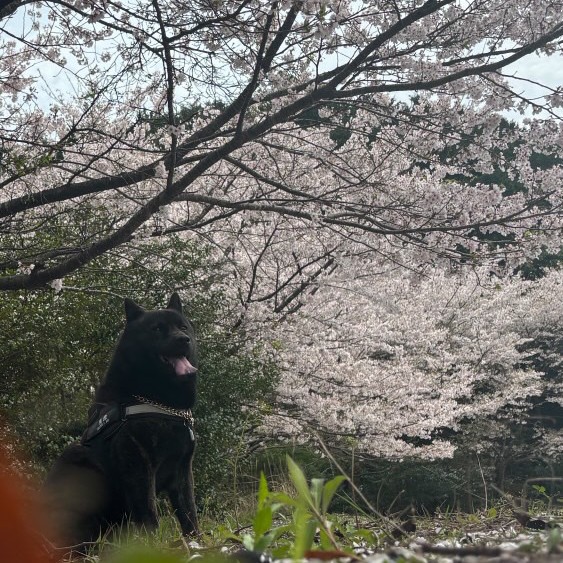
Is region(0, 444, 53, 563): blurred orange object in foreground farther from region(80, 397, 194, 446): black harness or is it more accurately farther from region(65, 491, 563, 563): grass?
region(80, 397, 194, 446): black harness

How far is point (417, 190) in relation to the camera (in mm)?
8602

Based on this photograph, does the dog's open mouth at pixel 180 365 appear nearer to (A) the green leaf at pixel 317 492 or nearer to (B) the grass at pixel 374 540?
(B) the grass at pixel 374 540

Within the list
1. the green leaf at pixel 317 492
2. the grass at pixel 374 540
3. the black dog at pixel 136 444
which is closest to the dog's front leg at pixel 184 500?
the black dog at pixel 136 444

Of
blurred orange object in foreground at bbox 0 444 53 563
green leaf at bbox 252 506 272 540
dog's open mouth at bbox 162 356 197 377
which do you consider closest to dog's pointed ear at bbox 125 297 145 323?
dog's open mouth at bbox 162 356 197 377

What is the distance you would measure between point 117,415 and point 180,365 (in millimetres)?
520

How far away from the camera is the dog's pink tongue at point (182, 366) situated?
14.8ft

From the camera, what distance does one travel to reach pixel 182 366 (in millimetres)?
4543

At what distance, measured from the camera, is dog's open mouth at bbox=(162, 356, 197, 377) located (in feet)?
14.8

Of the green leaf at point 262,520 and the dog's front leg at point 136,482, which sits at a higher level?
the green leaf at point 262,520

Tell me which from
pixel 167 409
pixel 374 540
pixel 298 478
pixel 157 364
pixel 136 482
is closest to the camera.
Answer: pixel 298 478

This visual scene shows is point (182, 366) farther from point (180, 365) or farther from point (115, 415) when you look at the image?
point (115, 415)

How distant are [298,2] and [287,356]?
25.9ft

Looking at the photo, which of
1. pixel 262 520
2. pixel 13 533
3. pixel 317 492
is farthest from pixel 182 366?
pixel 13 533

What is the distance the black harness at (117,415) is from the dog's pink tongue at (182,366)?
0.84 ft
